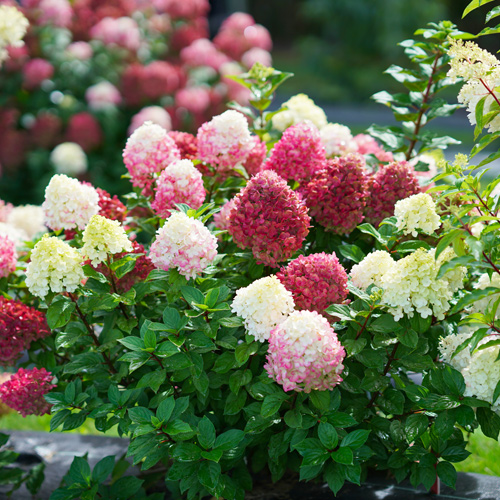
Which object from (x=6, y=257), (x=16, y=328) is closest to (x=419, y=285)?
(x=16, y=328)

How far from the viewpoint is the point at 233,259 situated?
1.97 m

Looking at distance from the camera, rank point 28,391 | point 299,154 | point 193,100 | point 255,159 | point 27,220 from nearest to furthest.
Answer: point 28,391 < point 299,154 < point 255,159 < point 27,220 < point 193,100

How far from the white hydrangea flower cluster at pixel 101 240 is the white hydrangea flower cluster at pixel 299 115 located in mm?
955

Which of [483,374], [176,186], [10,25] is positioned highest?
[10,25]

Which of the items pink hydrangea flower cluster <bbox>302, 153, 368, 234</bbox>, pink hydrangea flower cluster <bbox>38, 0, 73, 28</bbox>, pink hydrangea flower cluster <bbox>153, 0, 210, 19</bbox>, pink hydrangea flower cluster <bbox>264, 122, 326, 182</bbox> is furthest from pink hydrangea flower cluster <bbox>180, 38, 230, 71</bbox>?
pink hydrangea flower cluster <bbox>302, 153, 368, 234</bbox>

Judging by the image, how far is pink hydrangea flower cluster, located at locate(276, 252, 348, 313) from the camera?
167 centimetres

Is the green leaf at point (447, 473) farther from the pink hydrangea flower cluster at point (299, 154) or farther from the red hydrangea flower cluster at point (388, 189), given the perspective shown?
the pink hydrangea flower cluster at point (299, 154)

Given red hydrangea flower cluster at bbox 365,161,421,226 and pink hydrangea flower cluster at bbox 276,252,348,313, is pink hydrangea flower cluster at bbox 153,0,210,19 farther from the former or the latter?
pink hydrangea flower cluster at bbox 276,252,348,313

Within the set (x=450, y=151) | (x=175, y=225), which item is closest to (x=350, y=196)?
(x=175, y=225)

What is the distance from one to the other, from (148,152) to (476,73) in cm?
102

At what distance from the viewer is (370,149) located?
2.45 m

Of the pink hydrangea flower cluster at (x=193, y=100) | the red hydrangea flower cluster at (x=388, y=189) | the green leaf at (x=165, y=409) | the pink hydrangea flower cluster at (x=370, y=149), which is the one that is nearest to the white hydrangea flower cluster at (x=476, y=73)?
the red hydrangea flower cluster at (x=388, y=189)

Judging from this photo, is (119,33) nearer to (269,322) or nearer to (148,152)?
(148,152)

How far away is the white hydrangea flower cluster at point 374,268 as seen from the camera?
5.67 feet
